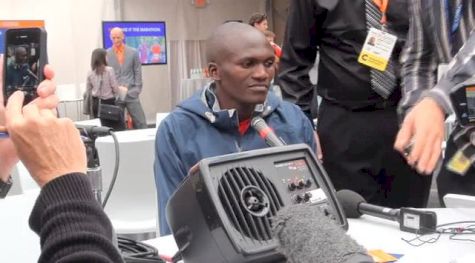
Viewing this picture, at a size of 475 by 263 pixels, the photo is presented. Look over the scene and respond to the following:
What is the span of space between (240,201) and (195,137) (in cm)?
83

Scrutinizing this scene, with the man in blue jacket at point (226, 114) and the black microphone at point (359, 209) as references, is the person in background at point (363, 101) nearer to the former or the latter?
the man in blue jacket at point (226, 114)

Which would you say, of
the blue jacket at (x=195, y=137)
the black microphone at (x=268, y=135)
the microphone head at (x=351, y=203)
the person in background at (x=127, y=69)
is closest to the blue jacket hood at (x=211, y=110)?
the blue jacket at (x=195, y=137)

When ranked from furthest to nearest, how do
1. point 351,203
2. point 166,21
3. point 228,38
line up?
point 166,21 → point 228,38 → point 351,203

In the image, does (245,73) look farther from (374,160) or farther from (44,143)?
(44,143)

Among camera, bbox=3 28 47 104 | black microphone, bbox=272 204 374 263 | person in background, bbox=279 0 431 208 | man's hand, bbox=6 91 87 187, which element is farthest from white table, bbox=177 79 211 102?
black microphone, bbox=272 204 374 263

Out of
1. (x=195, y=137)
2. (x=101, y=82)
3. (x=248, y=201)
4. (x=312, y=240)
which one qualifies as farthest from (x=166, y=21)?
(x=312, y=240)

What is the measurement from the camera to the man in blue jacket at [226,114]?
5.48ft

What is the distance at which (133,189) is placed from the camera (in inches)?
106

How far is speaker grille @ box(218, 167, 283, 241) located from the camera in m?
0.89

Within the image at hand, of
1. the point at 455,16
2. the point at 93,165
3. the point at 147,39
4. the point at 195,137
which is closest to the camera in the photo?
the point at 93,165

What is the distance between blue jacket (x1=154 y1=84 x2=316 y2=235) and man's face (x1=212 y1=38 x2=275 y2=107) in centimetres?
6

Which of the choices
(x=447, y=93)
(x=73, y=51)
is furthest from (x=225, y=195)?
(x=73, y=51)

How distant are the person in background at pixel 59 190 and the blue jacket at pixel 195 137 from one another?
0.85 m

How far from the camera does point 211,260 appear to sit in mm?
910
